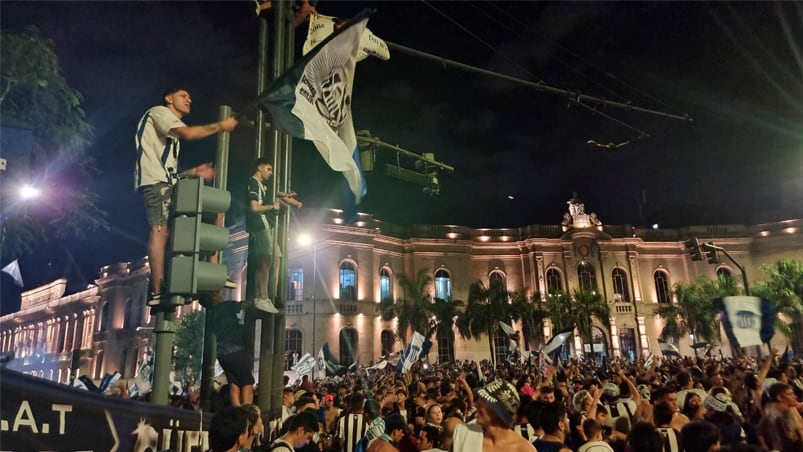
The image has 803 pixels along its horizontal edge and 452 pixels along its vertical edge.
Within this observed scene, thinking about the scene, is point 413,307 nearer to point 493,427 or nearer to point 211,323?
point 211,323

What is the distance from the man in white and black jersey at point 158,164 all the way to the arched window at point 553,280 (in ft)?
150

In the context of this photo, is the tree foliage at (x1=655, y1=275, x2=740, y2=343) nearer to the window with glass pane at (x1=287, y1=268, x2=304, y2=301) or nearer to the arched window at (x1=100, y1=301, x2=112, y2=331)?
the window with glass pane at (x1=287, y1=268, x2=304, y2=301)

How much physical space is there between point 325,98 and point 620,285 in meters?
48.9

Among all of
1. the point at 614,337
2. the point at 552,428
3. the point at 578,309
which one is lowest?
the point at 614,337

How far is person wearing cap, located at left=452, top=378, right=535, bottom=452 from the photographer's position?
3.49m

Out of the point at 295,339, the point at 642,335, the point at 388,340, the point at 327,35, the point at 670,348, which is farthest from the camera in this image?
the point at 642,335

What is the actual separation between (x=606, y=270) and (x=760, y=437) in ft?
149

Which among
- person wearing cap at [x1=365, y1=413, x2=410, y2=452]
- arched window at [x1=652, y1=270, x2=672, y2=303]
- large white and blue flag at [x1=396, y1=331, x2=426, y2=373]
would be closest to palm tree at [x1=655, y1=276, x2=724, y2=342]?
arched window at [x1=652, y1=270, x2=672, y2=303]

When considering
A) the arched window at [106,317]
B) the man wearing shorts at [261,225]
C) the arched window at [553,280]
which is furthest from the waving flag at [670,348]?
the arched window at [106,317]

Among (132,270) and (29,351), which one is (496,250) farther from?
(29,351)

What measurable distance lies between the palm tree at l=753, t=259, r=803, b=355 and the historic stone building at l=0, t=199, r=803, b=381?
5.31ft

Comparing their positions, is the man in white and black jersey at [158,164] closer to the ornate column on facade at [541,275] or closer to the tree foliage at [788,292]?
the ornate column on facade at [541,275]

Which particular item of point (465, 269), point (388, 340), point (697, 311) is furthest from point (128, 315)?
point (697, 311)

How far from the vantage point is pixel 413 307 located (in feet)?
134
